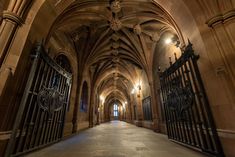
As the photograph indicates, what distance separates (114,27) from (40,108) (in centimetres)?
634

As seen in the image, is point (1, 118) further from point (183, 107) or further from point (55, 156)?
point (183, 107)

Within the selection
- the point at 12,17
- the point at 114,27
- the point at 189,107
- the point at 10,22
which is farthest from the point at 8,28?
the point at 114,27

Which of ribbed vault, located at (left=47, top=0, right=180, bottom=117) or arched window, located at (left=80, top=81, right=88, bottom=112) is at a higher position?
ribbed vault, located at (left=47, top=0, right=180, bottom=117)

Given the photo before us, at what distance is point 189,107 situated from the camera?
3.48 metres

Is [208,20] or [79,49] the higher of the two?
[79,49]

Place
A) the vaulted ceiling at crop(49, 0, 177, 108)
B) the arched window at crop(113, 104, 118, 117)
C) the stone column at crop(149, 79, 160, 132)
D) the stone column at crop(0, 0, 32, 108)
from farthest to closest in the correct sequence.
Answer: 1. the arched window at crop(113, 104, 118, 117)
2. the stone column at crop(149, 79, 160, 132)
3. the vaulted ceiling at crop(49, 0, 177, 108)
4. the stone column at crop(0, 0, 32, 108)

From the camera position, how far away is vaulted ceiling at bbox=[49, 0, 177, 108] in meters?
5.40

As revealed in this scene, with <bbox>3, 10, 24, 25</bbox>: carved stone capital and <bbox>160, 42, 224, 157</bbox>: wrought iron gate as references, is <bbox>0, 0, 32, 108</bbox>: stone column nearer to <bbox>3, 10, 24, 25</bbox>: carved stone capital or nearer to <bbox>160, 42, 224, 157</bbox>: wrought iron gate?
<bbox>3, 10, 24, 25</bbox>: carved stone capital

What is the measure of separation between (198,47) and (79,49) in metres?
7.76

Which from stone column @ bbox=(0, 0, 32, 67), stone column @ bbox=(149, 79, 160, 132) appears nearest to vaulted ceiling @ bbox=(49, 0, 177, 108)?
stone column @ bbox=(0, 0, 32, 67)

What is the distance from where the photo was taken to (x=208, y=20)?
2762 mm

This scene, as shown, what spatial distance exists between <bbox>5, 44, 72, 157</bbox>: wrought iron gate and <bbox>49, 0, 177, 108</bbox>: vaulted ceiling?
2274mm

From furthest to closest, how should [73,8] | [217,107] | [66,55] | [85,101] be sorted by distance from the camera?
[85,101], [66,55], [73,8], [217,107]

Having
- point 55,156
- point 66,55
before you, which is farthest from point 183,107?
point 66,55
